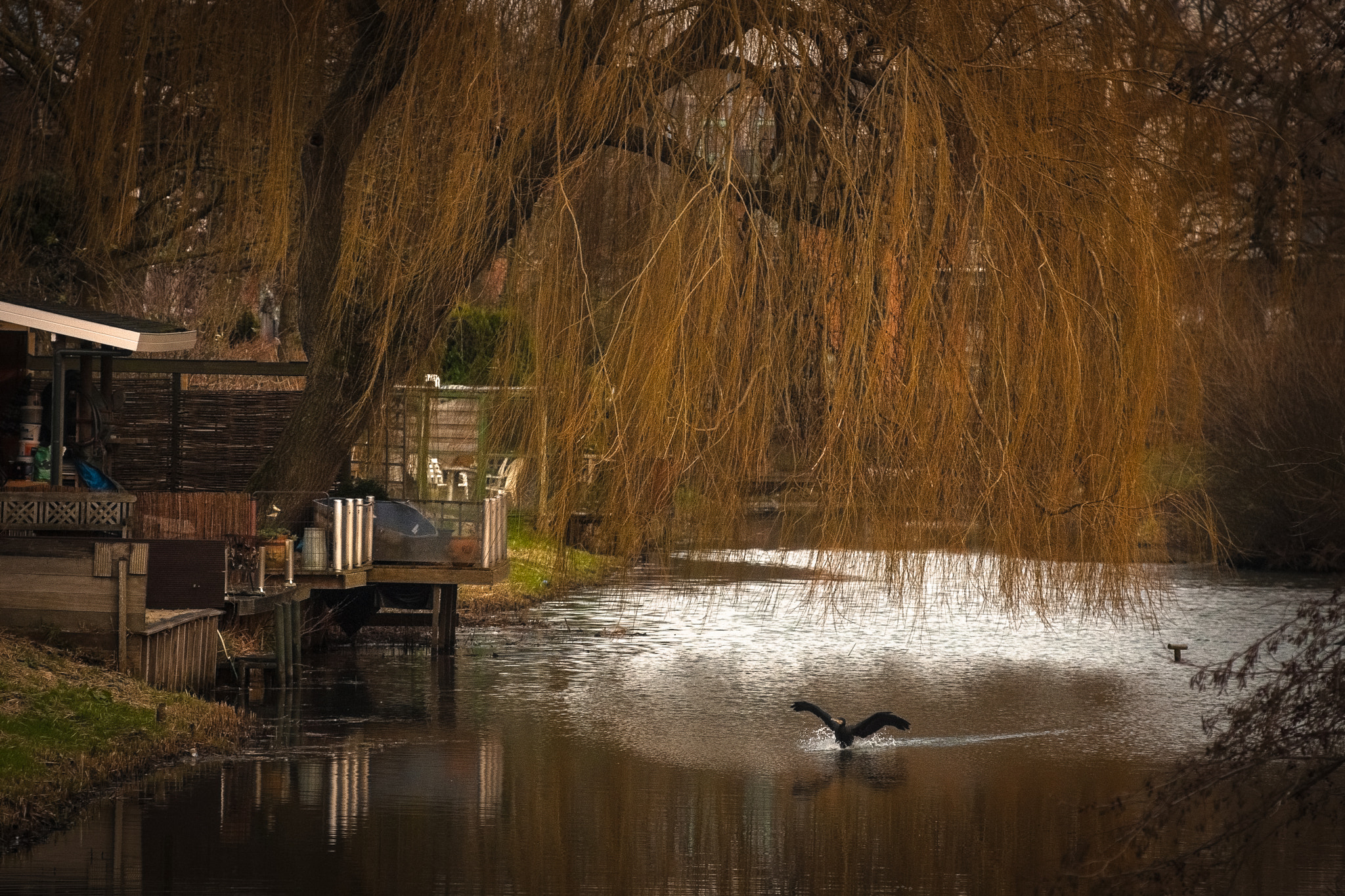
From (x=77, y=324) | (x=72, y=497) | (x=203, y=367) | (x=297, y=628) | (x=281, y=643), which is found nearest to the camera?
(x=72, y=497)

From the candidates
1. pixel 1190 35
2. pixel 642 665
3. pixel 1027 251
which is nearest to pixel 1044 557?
pixel 1027 251

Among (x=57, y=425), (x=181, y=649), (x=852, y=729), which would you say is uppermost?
(x=57, y=425)

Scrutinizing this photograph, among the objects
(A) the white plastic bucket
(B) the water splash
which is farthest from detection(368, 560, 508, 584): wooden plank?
(B) the water splash

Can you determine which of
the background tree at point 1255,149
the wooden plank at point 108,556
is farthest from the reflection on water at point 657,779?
the background tree at point 1255,149

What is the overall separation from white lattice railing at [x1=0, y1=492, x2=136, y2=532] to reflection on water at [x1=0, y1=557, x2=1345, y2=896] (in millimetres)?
1833

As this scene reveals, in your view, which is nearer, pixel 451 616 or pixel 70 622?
pixel 70 622

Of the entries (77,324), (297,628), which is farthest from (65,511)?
(297,628)

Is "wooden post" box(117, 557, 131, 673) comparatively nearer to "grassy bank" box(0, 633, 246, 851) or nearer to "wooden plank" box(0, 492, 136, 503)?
"grassy bank" box(0, 633, 246, 851)

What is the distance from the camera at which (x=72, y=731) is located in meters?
9.68

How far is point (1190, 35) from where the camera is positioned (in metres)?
8.91

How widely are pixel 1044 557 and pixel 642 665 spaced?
353 inches

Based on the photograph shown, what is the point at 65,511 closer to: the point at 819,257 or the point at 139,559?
the point at 139,559

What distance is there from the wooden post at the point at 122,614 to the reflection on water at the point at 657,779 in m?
1.04

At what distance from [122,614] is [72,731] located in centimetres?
133
